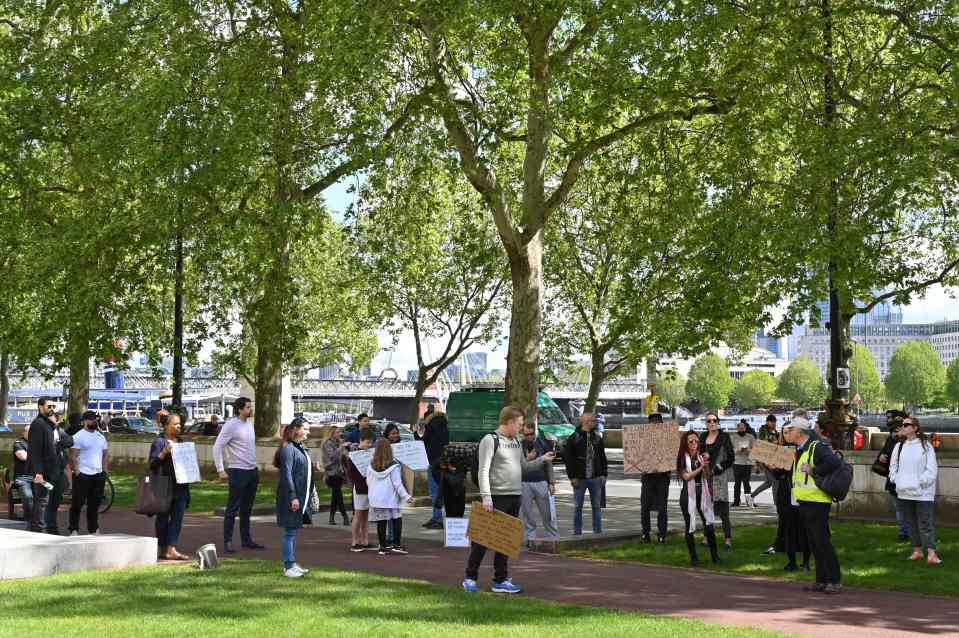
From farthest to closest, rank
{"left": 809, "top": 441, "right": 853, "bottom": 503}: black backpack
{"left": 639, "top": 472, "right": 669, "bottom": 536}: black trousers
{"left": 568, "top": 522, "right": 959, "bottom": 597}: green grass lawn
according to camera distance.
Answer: {"left": 639, "top": 472, "right": 669, "bottom": 536}: black trousers
{"left": 568, "top": 522, "right": 959, "bottom": 597}: green grass lawn
{"left": 809, "top": 441, "right": 853, "bottom": 503}: black backpack

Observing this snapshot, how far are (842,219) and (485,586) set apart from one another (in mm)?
9437

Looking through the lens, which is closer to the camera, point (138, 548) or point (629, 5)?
point (138, 548)

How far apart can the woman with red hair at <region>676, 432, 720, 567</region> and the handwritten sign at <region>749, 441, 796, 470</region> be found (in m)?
0.83

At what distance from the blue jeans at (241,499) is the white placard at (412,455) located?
2548 millimetres

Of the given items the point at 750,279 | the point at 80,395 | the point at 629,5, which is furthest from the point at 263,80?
the point at 80,395

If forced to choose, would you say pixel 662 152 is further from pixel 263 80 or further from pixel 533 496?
pixel 533 496

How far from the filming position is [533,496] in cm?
1623

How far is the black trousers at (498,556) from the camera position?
38.9ft

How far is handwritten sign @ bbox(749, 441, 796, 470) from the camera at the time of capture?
15080 mm

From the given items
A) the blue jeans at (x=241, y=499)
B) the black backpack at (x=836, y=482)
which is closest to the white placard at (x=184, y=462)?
the blue jeans at (x=241, y=499)

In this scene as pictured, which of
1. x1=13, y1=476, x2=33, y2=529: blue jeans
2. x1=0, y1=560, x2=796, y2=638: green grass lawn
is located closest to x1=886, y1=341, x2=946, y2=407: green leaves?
x1=13, y1=476, x2=33, y2=529: blue jeans

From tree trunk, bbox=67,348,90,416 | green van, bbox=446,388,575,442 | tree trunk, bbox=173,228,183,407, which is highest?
tree trunk, bbox=173,228,183,407

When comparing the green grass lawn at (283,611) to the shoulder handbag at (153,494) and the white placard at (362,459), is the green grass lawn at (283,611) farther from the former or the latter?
the white placard at (362,459)

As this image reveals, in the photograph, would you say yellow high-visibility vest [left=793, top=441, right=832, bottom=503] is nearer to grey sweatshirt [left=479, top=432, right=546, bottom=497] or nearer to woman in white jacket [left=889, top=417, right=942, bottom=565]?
woman in white jacket [left=889, top=417, right=942, bottom=565]
